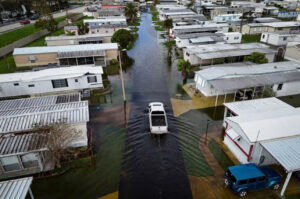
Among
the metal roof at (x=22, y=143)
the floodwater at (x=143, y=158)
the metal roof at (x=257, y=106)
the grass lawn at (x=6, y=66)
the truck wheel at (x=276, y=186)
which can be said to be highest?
the metal roof at (x=257, y=106)

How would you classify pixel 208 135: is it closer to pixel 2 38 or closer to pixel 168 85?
pixel 168 85

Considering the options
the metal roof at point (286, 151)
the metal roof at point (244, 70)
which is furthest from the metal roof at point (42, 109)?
the metal roof at point (286, 151)

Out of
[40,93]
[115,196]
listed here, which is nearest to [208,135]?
[115,196]

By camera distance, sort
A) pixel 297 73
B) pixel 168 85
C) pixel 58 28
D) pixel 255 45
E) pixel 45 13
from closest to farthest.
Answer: pixel 297 73
pixel 168 85
pixel 255 45
pixel 45 13
pixel 58 28

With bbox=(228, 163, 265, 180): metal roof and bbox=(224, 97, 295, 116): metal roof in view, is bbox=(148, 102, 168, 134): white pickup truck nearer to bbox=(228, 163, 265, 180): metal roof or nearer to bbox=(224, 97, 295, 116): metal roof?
bbox=(224, 97, 295, 116): metal roof

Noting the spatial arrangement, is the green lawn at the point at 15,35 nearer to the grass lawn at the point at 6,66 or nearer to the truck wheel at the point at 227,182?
the grass lawn at the point at 6,66

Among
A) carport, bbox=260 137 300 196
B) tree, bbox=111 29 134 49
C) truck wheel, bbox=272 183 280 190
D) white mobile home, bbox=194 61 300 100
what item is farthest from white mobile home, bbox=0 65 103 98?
truck wheel, bbox=272 183 280 190
